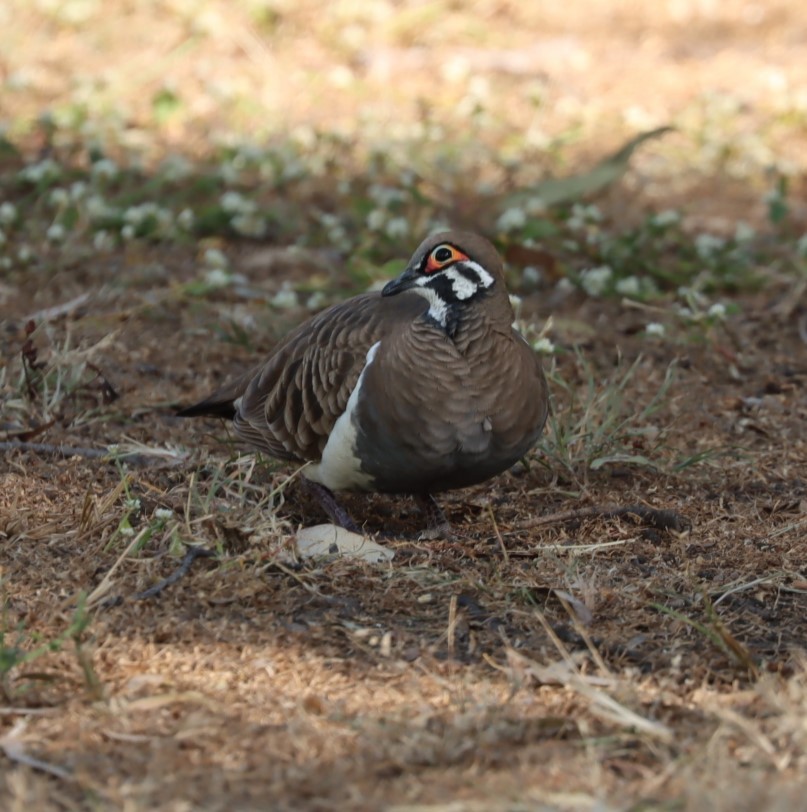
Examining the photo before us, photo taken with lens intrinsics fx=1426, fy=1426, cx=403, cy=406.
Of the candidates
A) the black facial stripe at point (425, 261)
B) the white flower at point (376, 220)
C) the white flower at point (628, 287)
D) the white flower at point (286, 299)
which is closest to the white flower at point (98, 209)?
the white flower at point (286, 299)

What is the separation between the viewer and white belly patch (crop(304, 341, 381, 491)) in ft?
13.6

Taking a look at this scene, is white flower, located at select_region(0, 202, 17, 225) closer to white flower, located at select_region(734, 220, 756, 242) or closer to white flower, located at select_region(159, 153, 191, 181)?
white flower, located at select_region(159, 153, 191, 181)

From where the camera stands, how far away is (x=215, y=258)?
6254 millimetres

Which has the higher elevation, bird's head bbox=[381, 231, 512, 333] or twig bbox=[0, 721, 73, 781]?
bird's head bbox=[381, 231, 512, 333]

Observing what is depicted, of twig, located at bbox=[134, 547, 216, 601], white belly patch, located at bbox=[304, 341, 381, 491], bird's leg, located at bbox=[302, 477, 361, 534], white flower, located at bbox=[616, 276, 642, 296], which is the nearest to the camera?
twig, located at bbox=[134, 547, 216, 601]

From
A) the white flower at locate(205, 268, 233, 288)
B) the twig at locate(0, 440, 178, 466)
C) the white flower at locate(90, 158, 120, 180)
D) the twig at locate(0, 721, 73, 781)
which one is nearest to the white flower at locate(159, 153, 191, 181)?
the white flower at locate(90, 158, 120, 180)

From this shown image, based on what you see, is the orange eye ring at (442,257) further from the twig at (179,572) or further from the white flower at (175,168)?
the white flower at (175,168)

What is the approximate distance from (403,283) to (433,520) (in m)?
0.73

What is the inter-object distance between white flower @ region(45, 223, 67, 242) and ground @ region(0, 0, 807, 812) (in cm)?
2

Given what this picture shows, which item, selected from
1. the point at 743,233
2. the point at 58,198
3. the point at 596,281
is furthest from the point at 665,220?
the point at 58,198

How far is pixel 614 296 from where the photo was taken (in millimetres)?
6258

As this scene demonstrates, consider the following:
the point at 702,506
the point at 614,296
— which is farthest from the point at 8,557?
the point at 614,296

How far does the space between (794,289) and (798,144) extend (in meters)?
2.19

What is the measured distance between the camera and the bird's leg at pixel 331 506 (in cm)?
434
